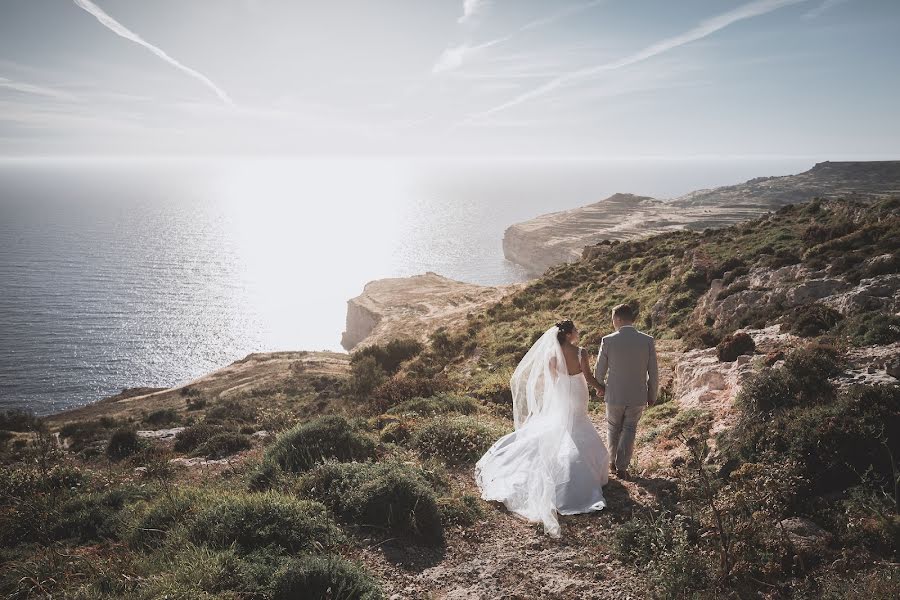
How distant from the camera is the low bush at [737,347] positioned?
10.5 m

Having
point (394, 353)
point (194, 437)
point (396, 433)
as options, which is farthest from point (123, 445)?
point (394, 353)

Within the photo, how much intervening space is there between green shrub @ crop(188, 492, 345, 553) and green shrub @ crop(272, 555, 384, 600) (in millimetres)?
770

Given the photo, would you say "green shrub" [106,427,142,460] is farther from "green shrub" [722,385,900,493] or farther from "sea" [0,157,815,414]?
"sea" [0,157,815,414]

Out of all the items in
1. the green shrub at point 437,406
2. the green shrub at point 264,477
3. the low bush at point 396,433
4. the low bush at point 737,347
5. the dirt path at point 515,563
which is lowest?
the green shrub at point 437,406

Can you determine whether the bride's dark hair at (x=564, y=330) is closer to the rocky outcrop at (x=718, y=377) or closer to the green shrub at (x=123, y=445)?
the rocky outcrop at (x=718, y=377)

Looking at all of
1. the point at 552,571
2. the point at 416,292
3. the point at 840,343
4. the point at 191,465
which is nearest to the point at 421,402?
the point at 191,465

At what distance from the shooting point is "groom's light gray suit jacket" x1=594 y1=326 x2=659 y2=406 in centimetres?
705

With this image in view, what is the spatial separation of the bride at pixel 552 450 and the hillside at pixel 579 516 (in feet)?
0.90

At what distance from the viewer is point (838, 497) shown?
546 cm

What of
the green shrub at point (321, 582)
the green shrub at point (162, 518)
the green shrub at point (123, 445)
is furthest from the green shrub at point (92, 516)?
the green shrub at point (123, 445)

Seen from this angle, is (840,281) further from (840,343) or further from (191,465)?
(191,465)

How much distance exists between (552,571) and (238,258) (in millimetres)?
128820

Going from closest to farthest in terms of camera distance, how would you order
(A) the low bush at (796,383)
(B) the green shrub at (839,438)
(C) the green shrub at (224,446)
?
1. (B) the green shrub at (839,438)
2. (A) the low bush at (796,383)
3. (C) the green shrub at (224,446)

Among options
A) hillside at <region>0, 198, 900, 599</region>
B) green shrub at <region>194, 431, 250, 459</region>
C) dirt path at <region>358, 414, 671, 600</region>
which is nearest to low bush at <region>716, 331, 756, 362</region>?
hillside at <region>0, 198, 900, 599</region>
